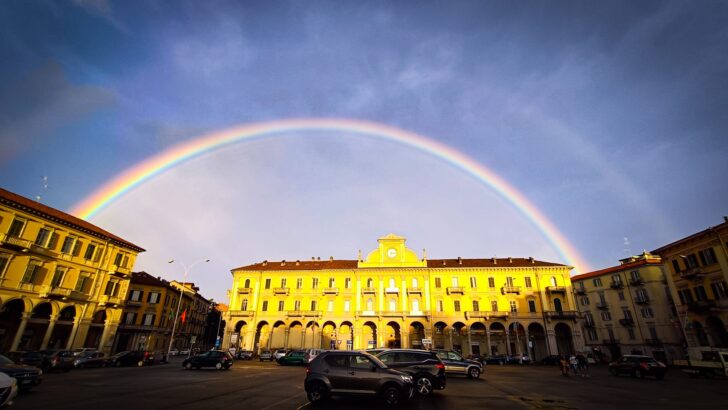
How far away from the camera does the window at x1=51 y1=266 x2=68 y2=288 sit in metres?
34.1

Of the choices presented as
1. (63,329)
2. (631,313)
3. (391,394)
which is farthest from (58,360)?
(631,313)

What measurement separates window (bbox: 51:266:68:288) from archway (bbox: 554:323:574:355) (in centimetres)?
6495

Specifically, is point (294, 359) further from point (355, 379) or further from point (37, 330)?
point (37, 330)

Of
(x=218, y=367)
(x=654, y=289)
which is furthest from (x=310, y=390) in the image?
(x=654, y=289)

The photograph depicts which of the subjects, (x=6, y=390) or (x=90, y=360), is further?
(x=90, y=360)

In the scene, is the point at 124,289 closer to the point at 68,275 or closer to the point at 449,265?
the point at 68,275

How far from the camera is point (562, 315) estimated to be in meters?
49.6

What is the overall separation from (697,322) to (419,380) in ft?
139

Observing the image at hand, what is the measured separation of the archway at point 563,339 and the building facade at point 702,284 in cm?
1608

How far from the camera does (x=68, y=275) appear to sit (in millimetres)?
35500

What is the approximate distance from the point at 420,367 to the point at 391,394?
503cm

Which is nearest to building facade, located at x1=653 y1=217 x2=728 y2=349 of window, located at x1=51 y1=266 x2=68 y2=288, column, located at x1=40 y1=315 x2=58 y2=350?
column, located at x1=40 y1=315 x2=58 y2=350

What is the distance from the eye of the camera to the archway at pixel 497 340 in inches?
2094

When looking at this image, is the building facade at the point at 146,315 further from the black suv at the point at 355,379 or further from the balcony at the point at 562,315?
the balcony at the point at 562,315
